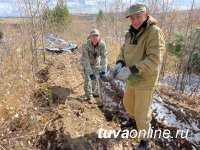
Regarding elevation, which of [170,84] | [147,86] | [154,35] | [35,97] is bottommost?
[170,84]

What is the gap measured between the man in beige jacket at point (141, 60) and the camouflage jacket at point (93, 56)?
1729 millimetres

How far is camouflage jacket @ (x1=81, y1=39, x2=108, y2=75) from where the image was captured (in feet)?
18.7

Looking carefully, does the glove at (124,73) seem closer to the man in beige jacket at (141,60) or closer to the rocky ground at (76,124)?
the man in beige jacket at (141,60)

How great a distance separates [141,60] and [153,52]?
28cm

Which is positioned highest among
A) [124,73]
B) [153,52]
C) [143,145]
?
[153,52]

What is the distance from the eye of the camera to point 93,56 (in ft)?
19.7

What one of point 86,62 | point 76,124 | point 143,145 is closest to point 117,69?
point 143,145

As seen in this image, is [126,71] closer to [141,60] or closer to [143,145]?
[141,60]

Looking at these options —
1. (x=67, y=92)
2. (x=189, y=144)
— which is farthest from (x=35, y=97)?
(x=189, y=144)

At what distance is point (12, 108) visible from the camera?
4867mm

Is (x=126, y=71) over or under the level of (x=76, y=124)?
over

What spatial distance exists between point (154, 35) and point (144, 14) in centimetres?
31

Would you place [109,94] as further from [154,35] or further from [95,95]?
[154,35]

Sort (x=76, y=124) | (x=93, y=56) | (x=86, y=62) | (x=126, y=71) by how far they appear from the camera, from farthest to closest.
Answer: (x=93, y=56)
(x=86, y=62)
(x=76, y=124)
(x=126, y=71)
